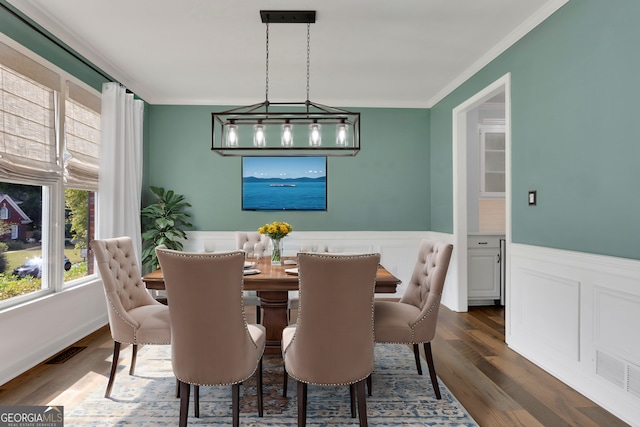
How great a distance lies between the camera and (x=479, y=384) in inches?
106

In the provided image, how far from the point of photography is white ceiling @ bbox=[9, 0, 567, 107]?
2.94 m

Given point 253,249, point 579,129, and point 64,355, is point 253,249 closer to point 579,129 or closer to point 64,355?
point 64,355

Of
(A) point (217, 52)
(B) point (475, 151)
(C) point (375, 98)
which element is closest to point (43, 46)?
(A) point (217, 52)

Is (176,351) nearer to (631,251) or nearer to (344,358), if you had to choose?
(344,358)

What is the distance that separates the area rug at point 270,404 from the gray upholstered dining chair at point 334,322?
0.41 meters

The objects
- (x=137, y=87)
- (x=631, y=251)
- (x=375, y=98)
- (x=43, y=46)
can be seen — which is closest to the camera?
(x=631, y=251)

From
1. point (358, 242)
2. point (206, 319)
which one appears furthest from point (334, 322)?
point (358, 242)

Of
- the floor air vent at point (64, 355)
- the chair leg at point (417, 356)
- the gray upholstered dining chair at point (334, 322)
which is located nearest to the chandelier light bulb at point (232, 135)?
the gray upholstered dining chair at point (334, 322)

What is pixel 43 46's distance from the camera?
3150mm

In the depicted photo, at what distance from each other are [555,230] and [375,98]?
3109 millimetres

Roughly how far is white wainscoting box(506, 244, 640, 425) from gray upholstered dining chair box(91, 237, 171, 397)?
2639mm

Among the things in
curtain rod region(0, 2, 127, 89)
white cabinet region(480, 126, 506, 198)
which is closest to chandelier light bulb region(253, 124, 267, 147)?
curtain rod region(0, 2, 127, 89)

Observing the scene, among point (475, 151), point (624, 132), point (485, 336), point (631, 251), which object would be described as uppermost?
point (475, 151)

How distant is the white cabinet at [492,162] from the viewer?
498 centimetres
